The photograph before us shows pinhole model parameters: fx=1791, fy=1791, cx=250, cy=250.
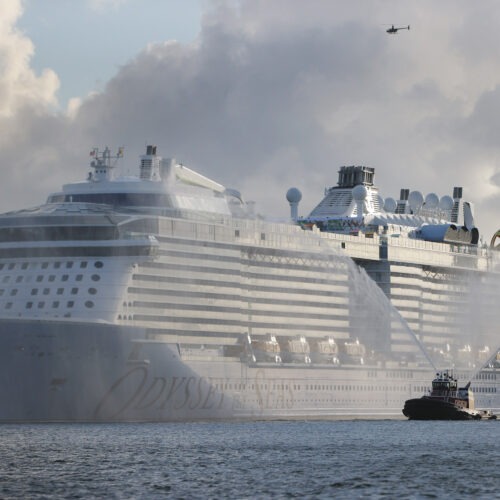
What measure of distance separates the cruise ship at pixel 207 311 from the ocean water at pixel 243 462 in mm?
2962

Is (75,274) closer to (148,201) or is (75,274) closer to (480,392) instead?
(148,201)

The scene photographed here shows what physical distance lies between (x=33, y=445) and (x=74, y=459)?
8.51 m

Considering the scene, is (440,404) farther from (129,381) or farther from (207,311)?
(129,381)

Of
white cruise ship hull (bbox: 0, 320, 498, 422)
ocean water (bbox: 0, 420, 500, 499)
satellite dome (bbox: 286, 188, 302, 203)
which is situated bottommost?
ocean water (bbox: 0, 420, 500, 499)

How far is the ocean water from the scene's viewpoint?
235 ft

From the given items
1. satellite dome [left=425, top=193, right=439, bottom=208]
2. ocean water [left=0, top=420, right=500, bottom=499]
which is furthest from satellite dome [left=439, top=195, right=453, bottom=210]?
ocean water [left=0, top=420, right=500, bottom=499]

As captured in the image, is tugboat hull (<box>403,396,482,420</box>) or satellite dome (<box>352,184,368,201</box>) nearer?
tugboat hull (<box>403,396,482,420</box>)

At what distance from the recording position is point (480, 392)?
144 meters

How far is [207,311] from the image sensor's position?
117000 millimetres

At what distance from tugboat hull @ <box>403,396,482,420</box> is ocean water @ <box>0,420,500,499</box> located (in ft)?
32.0

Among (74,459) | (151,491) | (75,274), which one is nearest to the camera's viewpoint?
(151,491)

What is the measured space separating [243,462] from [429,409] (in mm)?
42294

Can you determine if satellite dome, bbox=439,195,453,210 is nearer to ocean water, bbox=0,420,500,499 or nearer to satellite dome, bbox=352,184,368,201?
satellite dome, bbox=352,184,368,201

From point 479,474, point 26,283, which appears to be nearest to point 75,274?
point 26,283
